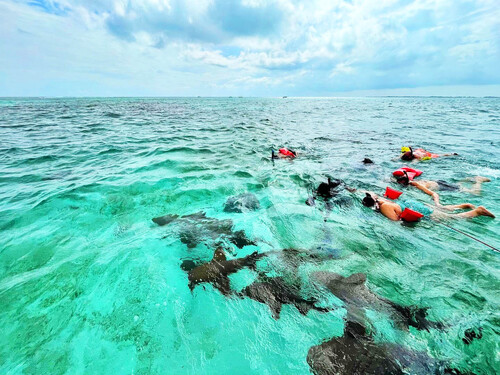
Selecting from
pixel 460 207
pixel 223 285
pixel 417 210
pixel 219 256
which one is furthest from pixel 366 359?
pixel 460 207

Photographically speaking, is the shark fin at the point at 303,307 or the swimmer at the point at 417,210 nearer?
the shark fin at the point at 303,307

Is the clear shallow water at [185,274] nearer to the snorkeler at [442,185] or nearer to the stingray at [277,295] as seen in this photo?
the stingray at [277,295]

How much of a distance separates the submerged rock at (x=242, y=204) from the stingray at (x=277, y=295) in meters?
2.62

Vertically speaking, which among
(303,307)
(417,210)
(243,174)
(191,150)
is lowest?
(191,150)

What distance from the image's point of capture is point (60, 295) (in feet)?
11.3

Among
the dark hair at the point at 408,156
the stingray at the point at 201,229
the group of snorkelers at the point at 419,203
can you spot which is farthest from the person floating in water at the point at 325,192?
the dark hair at the point at 408,156

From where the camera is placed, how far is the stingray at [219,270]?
3645 millimetres

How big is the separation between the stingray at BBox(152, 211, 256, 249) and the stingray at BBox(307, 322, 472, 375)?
2.31m

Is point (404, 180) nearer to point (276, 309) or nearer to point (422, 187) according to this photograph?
point (422, 187)

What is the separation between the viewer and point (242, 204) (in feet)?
20.4

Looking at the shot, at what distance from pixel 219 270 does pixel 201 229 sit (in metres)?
1.44

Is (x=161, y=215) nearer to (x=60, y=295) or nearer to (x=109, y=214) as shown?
(x=109, y=214)

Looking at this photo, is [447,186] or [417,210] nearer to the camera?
[417,210]

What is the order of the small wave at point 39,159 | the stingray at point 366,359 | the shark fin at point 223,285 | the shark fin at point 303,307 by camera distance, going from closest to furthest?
the stingray at point 366,359
the shark fin at point 303,307
the shark fin at point 223,285
the small wave at point 39,159
